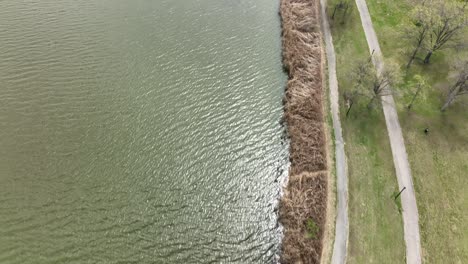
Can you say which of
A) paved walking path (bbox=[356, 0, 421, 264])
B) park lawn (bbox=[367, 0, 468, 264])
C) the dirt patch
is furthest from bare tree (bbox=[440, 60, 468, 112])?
the dirt patch

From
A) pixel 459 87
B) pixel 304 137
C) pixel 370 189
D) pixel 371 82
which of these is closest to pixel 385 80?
pixel 371 82

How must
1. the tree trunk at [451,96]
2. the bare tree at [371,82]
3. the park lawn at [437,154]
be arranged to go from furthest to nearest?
the tree trunk at [451,96], the bare tree at [371,82], the park lawn at [437,154]

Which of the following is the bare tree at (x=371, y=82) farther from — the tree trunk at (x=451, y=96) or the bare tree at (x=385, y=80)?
the tree trunk at (x=451, y=96)

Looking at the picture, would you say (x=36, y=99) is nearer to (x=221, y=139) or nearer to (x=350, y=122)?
(x=221, y=139)

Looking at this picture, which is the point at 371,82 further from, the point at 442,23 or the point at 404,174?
the point at 442,23

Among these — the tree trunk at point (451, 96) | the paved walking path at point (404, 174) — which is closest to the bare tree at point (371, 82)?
the paved walking path at point (404, 174)

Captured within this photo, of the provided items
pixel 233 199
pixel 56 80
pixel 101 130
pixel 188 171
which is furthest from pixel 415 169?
pixel 56 80
